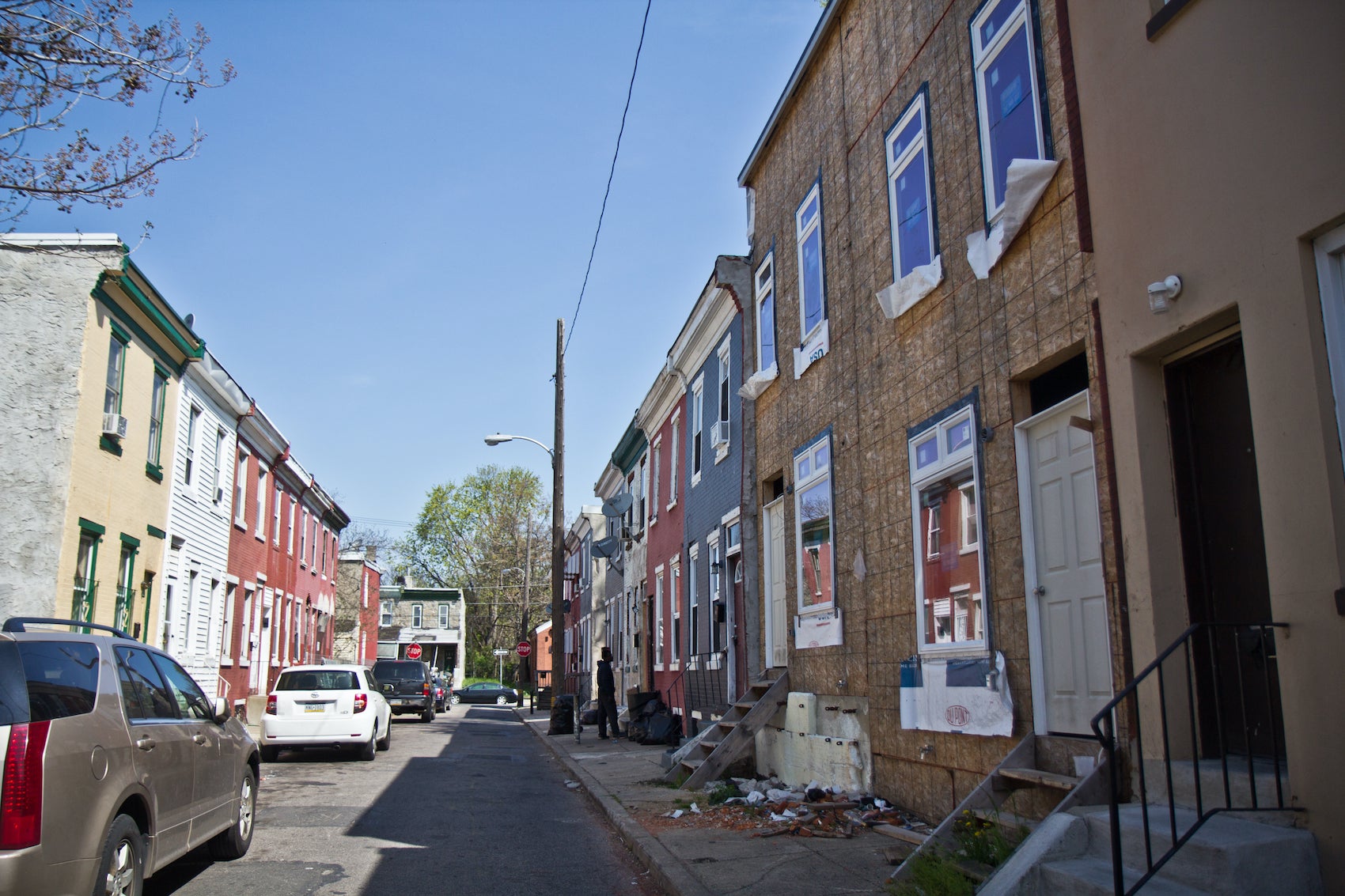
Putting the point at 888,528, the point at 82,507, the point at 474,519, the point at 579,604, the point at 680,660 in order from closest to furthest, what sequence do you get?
the point at 888,528 < the point at 82,507 < the point at 680,660 < the point at 579,604 < the point at 474,519

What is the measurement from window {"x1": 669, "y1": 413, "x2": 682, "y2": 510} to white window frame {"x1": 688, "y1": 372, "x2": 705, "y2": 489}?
5.04 feet

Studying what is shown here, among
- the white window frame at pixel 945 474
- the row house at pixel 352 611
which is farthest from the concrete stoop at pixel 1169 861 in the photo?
the row house at pixel 352 611

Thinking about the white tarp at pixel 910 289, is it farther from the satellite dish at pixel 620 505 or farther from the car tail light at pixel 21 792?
the satellite dish at pixel 620 505

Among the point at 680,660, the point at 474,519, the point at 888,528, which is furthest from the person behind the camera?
the point at 474,519

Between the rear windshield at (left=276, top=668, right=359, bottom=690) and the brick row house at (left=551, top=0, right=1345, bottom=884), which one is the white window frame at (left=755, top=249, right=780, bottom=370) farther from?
the rear windshield at (left=276, top=668, right=359, bottom=690)

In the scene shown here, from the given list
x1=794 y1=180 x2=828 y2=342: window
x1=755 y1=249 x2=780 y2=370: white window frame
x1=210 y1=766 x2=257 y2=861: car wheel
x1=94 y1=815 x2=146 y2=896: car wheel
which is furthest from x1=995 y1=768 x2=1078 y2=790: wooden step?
x1=755 y1=249 x2=780 y2=370: white window frame

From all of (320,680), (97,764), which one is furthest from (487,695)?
(97,764)

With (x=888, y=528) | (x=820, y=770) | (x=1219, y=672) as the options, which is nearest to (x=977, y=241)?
(x=888, y=528)

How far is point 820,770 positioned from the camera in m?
10.8

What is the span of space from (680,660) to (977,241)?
44.0ft

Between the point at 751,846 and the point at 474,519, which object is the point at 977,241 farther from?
the point at 474,519

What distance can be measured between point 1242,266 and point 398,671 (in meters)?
29.0

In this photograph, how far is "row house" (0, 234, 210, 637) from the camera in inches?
577

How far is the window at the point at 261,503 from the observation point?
2686cm
